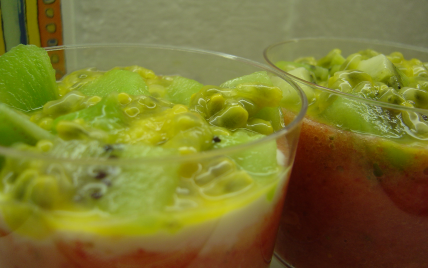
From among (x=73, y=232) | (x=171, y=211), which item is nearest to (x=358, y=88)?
(x=171, y=211)

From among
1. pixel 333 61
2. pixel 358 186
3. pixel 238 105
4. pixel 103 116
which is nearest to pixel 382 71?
pixel 333 61

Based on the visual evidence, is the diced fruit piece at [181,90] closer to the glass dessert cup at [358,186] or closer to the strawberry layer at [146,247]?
the glass dessert cup at [358,186]

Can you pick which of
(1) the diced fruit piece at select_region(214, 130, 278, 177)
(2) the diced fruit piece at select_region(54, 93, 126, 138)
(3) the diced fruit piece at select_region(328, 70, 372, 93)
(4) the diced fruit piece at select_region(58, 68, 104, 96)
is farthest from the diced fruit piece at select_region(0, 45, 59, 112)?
(3) the diced fruit piece at select_region(328, 70, 372, 93)

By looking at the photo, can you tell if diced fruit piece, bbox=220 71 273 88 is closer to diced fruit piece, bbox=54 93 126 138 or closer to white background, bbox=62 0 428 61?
diced fruit piece, bbox=54 93 126 138

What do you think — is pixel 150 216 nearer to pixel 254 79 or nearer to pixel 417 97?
pixel 254 79

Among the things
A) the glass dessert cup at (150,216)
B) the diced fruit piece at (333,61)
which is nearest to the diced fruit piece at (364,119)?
the glass dessert cup at (150,216)

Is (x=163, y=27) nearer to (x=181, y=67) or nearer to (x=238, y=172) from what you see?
(x=181, y=67)
